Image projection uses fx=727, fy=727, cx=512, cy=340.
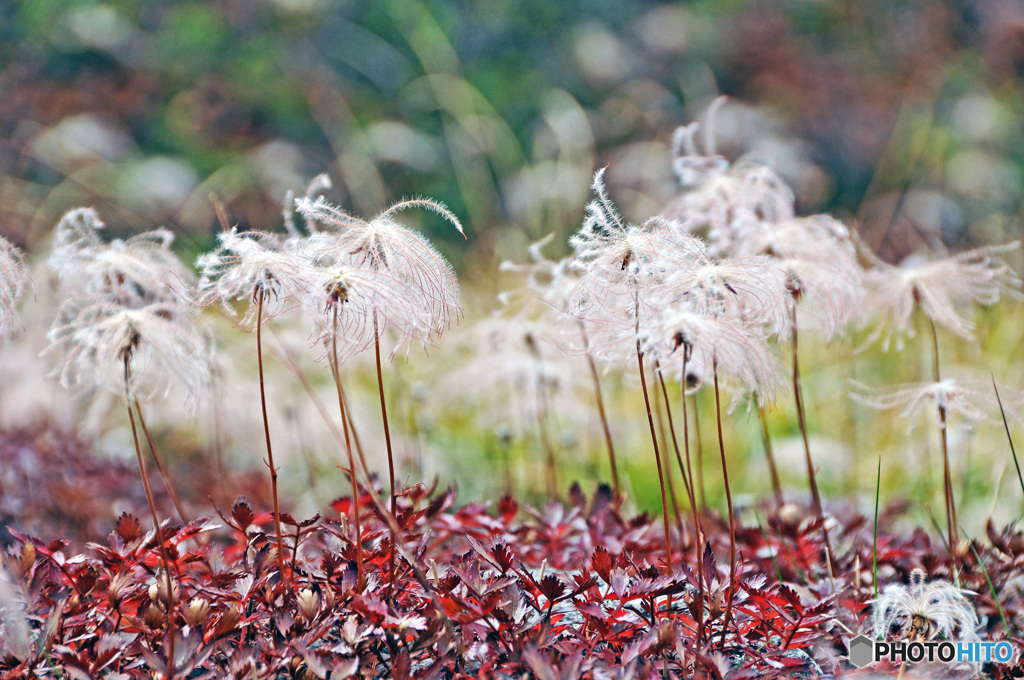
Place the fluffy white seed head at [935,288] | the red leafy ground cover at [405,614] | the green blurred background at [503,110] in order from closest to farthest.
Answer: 1. the red leafy ground cover at [405,614]
2. the fluffy white seed head at [935,288]
3. the green blurred background at [503,110]

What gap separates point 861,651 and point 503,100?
7.25 metres

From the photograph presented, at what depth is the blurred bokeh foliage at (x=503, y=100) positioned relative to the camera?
5699 mm

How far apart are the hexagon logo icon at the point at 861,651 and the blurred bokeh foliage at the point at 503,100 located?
3.90 meters

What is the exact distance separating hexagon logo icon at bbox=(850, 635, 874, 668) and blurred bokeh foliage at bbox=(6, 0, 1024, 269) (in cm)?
390

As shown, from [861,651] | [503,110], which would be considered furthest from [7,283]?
[503,110]

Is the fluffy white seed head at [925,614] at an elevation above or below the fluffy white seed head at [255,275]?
below

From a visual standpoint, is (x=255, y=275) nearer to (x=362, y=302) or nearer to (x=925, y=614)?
(x=362, y=302)

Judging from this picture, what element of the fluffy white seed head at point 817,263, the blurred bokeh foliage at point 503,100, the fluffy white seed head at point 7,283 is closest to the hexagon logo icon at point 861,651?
the fluffy white seed head at point 817,263

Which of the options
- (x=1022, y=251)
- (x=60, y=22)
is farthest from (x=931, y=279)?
(x=60, y=22)

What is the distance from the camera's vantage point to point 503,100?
7.85m

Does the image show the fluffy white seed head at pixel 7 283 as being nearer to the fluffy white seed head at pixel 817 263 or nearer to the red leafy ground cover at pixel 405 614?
the red leafy ground cover at pixel 405 614

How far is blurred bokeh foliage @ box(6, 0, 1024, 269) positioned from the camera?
5.70m

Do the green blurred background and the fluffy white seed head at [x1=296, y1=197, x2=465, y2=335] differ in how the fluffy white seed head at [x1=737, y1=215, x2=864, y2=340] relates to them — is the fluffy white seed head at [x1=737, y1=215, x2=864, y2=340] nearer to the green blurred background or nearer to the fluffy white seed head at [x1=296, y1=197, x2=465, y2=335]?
the fluffy white seed head at [x1=296, y1=197, x2=465, y2=335]

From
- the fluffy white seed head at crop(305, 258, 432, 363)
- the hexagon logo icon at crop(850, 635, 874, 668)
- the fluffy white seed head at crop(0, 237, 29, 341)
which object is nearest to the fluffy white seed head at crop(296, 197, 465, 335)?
the fluffy white seed head at crop(305, 258, 432, 363)
